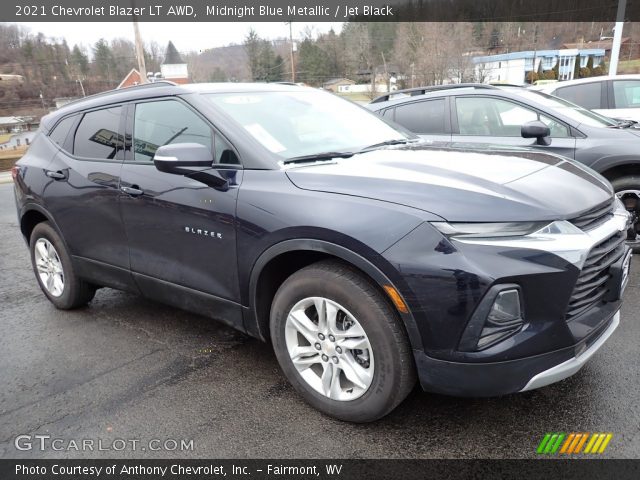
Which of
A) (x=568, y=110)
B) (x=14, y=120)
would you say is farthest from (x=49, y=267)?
(x=14, y=120)

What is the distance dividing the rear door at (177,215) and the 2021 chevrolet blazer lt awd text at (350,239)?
0.01m

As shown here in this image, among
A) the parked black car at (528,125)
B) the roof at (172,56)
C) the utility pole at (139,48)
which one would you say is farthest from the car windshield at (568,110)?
the roof at (172,56)

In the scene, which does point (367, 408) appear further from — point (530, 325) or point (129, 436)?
point (129, 436)

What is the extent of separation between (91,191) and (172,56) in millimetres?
59415

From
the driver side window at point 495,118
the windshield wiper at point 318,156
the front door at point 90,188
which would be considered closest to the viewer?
the windshield wiper at point 318,156

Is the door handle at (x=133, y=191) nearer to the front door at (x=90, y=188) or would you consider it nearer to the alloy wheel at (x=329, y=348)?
the front door at (x=90, y=188)

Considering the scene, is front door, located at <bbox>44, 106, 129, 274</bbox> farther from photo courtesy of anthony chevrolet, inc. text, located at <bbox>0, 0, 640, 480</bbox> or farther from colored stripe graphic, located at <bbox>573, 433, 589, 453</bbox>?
colored stripe graphic, located at <bbox>573, 433, 589, 453</bbox>

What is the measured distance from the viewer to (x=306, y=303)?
8.03 ft

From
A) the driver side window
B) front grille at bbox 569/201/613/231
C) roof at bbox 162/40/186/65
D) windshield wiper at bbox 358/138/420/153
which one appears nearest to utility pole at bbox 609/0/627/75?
the driver side window

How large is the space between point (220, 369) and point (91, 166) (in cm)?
182

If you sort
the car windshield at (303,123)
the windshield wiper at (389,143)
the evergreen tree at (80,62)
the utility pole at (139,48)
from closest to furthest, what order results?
the car windshield at (303,123) → the windshield wiper at (389,143) → the utility pole at (139,48) → the evergreen tree at (80,62)

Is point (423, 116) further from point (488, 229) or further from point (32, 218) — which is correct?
point (32, 218)

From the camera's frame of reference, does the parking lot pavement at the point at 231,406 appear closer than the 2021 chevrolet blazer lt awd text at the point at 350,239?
No

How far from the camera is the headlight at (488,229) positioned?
6.68 feet
